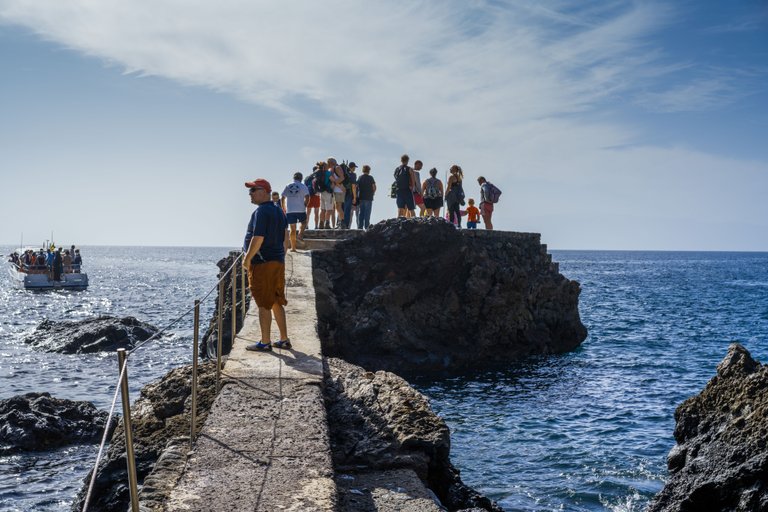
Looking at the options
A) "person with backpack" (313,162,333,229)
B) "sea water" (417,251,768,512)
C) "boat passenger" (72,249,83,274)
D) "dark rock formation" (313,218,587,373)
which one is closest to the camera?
"sea water" (417,251,768,512)

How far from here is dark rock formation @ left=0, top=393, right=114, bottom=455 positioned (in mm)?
13867

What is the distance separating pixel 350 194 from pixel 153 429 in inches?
596

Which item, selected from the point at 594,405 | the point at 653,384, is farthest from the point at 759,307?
the point at 594,405

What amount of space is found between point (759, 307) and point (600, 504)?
4463cm

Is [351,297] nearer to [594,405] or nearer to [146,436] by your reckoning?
[594,405]

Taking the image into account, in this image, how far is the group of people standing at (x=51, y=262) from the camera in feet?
178

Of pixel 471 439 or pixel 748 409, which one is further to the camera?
pixel 471 439

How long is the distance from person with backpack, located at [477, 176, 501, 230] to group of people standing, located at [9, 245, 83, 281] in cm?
4027

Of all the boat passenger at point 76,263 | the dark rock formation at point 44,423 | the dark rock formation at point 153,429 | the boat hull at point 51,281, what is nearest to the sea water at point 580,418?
the dark rock formation at point 153,429

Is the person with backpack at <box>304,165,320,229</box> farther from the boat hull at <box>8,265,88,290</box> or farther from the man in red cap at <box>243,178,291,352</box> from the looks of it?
the boat hull at <box>8,265,88,290</box>

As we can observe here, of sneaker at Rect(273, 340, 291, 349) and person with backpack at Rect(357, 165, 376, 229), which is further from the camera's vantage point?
person with backpack at Rect(357, 165, 376, 229)

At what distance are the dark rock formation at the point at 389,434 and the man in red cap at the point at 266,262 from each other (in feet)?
3.35

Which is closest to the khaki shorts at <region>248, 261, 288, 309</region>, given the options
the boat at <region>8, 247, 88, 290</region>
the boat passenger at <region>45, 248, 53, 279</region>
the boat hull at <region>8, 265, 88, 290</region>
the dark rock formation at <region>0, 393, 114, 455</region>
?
the dark rock formation at <region>0, 393, 114, 455</region>

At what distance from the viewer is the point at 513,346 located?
Result: 22812mm
